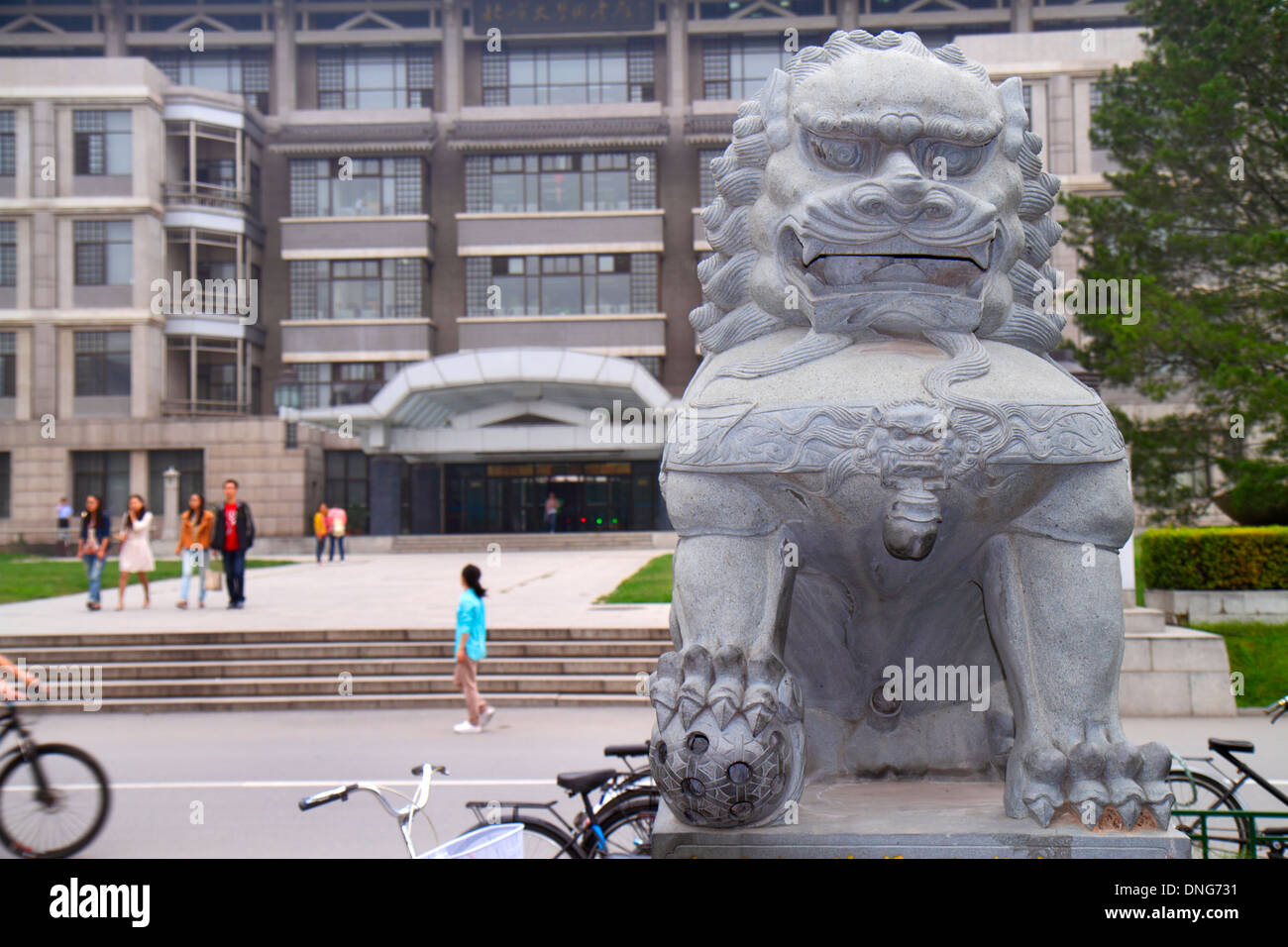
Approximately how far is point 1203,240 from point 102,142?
1184 inches

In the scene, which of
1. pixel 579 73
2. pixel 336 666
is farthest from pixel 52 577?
pixel 579 73

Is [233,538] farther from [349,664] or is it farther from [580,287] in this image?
[580,287]

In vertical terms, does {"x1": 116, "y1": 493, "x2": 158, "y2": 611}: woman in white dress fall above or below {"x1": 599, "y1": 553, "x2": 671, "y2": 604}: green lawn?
above

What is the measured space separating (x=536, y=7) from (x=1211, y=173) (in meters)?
25.2

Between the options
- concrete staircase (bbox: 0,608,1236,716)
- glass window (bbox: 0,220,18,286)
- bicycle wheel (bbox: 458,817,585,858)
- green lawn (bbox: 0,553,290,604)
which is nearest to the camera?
bicycle wheel (bbox: 458,817,585,858)

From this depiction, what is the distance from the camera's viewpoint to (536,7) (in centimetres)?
3456

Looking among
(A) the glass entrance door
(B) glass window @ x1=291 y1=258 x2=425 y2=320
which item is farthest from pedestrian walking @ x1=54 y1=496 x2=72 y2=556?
(A) the glass entrance door

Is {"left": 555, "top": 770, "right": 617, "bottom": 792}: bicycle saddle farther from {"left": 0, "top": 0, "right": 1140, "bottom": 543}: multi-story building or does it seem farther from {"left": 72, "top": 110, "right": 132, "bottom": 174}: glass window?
{"left": 72, "top": 110, "right": 132, "bottom": 174}: glass window

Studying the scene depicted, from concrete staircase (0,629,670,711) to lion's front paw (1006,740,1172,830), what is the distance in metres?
7.99

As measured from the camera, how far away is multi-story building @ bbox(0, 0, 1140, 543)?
31953 millimetres

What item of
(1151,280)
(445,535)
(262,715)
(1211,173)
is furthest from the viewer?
(445,535)

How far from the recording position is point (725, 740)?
230 centimetres
